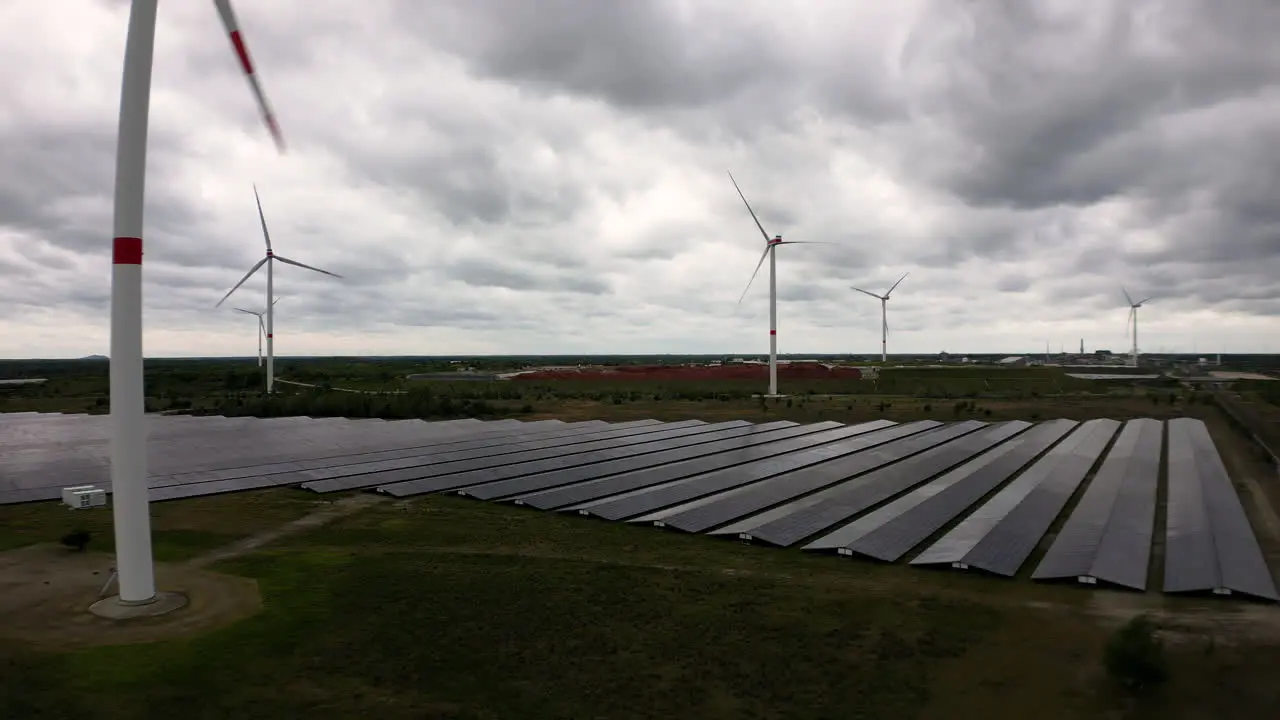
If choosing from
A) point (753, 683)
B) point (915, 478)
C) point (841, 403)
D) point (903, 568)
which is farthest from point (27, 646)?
point (841, 403)

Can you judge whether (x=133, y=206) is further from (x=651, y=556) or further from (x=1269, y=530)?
(x=1269, y=530)

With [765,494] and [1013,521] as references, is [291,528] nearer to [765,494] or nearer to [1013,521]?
[765,494]

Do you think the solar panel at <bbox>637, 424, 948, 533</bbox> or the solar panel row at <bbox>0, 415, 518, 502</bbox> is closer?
the solar panel at <bbox>637, 424, 948, 533</bbox>

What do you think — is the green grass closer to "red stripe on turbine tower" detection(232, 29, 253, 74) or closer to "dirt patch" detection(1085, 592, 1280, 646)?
"red stripe on turbine tower" detection(232, 29, 253, 74)

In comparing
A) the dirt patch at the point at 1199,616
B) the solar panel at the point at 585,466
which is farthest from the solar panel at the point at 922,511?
the solar panel at the point at 585,466

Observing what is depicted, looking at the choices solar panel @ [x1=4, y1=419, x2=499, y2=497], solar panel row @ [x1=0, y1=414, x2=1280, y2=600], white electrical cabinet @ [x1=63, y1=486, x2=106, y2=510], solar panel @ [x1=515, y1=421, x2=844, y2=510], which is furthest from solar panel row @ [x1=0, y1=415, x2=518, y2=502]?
solar panel @ [x1=515, y1=421, x2=844, y2=510]

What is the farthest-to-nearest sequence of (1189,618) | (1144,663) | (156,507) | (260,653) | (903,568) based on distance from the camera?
(156,507) < (903,568) < (1189,618) < (260,653) < (1144,663)
